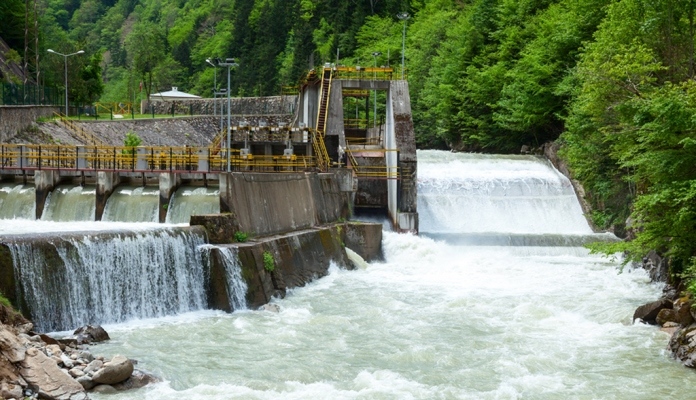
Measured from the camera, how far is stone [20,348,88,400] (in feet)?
43.6

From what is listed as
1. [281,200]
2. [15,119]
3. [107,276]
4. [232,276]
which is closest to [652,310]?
[232,276]

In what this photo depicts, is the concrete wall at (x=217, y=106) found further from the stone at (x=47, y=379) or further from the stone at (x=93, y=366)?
the stone at (x=47, y=379)

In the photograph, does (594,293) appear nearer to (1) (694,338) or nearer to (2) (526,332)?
(2) (526,332)

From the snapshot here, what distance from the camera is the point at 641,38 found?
92.0ft

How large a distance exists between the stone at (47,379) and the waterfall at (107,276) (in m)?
3.73

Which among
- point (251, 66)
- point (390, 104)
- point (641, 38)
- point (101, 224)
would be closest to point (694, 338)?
point (641, 38)

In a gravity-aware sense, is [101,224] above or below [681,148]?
below

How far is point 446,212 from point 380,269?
8.22 metres

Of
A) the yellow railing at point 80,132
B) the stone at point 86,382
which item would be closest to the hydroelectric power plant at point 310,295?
the stone at point 86,382

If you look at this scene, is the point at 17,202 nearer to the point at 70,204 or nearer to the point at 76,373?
the point at 70,204

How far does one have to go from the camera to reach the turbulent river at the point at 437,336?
15430 millimetres

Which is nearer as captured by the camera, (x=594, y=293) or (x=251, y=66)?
(x=594, y=293)

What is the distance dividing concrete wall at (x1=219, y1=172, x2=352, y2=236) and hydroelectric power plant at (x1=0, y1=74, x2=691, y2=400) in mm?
72

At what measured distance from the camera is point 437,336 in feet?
63.1
